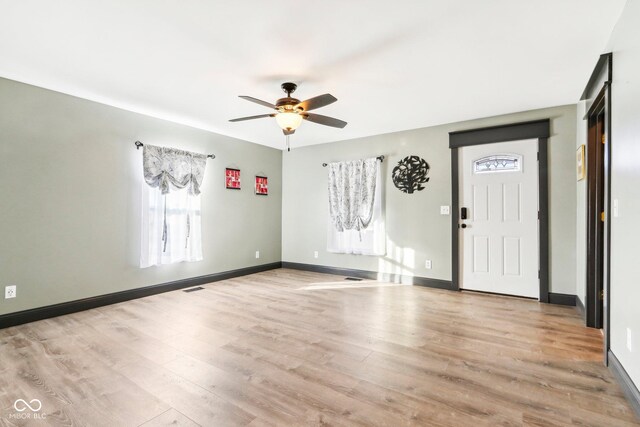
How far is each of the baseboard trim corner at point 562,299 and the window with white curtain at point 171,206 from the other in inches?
193

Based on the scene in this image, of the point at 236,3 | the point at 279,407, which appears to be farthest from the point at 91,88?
the point at 279,407

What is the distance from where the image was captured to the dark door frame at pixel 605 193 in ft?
7.30

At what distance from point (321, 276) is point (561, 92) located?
4.22 meters

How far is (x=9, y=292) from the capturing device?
3.07 m

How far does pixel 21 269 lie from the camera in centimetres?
314

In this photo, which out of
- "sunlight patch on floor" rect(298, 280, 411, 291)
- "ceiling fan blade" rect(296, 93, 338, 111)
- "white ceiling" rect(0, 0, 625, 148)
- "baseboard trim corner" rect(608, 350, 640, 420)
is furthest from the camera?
"sunlight patch on floor" rect(298, 280, 411, 291)

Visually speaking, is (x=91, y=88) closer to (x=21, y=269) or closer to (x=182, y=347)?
(x=21, y=269)

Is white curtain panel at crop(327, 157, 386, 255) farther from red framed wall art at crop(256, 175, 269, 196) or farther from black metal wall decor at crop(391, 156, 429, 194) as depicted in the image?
red framed wall art at crop(256, 175, 269, 196)

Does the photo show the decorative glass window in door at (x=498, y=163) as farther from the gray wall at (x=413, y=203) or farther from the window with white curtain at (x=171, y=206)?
the window with white curtain at (x=171, y=206)

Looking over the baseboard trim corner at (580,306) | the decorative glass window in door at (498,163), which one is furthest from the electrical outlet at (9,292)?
the baseboard trim corner at (580,306)

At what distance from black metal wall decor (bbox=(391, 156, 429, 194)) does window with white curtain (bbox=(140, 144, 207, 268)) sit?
10.2 feet

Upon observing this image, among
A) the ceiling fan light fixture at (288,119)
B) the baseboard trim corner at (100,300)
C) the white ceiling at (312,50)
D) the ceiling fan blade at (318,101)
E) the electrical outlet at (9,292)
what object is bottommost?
Answer: the baseboard trim corner at (100,300)

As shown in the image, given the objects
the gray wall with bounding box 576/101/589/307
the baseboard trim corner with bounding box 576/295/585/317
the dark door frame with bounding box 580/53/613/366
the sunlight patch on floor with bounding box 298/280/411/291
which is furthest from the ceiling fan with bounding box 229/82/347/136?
the baseboard trim corner with bounding box 576/295/585/317

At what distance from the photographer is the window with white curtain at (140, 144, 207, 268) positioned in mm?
4133
